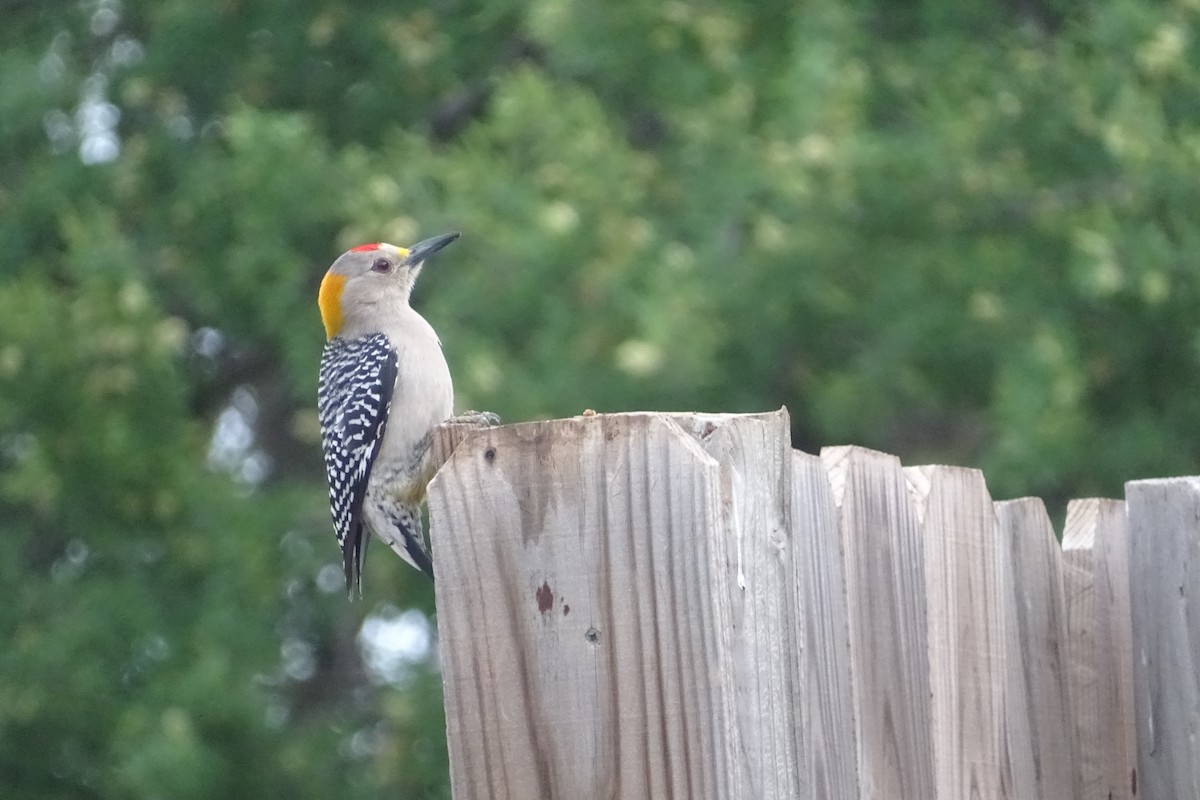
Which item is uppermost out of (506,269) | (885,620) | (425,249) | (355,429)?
(506,269)

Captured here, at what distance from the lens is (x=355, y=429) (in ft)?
18.0

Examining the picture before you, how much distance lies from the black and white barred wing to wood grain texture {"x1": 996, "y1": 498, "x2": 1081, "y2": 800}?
3.17 metres

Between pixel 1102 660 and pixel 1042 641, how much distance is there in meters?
0.10

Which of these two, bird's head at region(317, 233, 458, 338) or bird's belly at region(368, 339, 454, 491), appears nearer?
bird's belly at region(368, 339, 454, 491)

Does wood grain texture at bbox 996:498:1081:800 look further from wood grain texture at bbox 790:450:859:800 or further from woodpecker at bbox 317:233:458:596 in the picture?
woodpecker at bbox 317:233:458:596

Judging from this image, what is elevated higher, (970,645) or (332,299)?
(332,299)

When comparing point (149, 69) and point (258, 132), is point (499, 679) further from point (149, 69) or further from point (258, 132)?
point (149, 69)

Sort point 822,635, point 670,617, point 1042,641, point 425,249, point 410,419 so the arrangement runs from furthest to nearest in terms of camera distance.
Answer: point 425,249
point 410,419
point 1042,641
point 822,635
point 670,617

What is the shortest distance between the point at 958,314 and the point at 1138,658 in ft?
14.4

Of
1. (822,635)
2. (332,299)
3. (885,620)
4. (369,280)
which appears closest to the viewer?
(822,635)

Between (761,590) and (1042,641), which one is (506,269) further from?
(761,590)

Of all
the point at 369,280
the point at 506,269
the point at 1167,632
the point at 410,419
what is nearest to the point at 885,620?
the point at 1167,632

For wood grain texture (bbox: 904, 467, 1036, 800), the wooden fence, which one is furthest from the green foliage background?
the wooden fence

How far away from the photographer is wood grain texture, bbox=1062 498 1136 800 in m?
2.53
